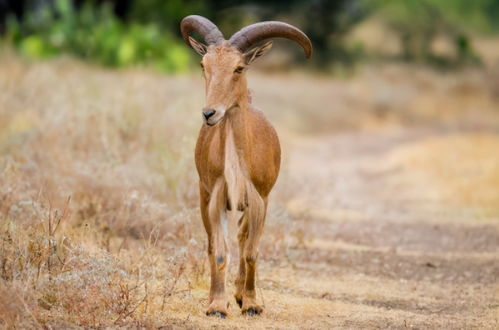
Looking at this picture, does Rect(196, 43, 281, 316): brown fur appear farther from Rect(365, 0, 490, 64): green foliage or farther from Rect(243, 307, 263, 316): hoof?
Rect(365, 0, 490, 64): green foliage

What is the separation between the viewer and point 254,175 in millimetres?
7586

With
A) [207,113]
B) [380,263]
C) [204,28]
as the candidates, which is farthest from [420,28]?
[207,113]

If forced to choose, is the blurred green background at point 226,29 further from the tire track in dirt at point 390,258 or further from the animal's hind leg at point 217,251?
the animal's hind leg at point 217,251

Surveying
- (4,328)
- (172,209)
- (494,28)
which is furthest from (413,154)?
(494,28)

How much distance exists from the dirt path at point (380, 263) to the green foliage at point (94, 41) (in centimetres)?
915

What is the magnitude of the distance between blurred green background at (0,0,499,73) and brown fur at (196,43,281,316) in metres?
15.3

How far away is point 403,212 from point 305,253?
163 inches

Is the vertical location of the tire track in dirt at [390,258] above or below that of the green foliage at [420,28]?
below

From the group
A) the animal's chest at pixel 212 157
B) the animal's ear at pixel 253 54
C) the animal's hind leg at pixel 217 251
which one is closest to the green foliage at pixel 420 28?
the animal's ear at pixel 253 54

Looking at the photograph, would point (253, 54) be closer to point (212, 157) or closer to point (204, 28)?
point (204, 28)

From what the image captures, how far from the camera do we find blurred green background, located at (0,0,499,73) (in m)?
25.5

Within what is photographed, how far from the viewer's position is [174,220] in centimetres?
914

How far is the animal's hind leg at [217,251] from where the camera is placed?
24.0 ft

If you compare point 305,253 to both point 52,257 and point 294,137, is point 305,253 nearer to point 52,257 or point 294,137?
point 52,257
